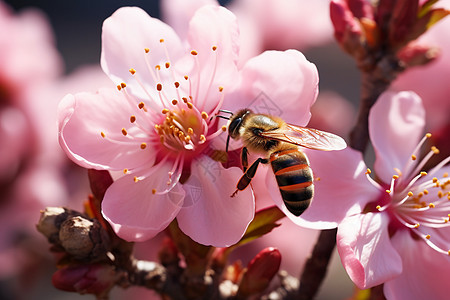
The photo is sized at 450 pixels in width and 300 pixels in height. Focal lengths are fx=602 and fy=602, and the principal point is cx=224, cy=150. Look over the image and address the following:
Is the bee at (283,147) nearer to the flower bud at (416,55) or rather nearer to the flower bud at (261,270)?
the flower bud at (261,270)

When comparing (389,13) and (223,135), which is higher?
(389,13)

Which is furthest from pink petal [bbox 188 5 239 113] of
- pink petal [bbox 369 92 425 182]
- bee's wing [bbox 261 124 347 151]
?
pink petal [bbox 369 92 425 182]

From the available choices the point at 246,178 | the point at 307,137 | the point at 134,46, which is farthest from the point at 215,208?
the point at 134,46

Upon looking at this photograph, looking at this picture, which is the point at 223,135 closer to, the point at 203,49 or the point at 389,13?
the point at 203,49

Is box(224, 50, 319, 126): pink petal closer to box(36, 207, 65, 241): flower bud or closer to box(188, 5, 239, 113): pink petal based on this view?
box(188, 5, 239, 113): pink petal

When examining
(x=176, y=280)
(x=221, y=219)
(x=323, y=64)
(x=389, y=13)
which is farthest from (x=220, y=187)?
(x=323, y=64)

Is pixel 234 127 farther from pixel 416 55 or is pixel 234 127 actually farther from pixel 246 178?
pixel 416 55
